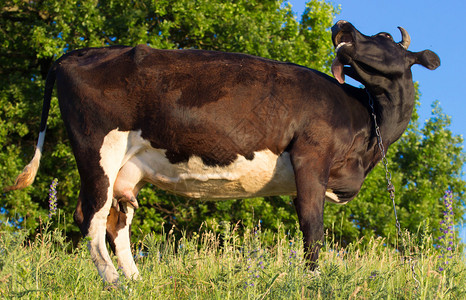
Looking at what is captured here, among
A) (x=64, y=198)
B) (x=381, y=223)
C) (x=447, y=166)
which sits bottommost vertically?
(x=64, y=198)

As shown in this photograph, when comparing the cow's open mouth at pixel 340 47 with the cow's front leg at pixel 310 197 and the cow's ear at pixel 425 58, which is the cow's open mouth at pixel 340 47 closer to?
the cow's ear at pixel 425 58

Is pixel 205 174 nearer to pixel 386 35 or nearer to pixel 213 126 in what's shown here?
pixel 213 126

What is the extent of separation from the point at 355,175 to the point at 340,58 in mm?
1221

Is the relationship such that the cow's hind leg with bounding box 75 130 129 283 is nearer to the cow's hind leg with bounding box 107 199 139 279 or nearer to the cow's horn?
the cow's hind leg with bounding box 107 199 139 279

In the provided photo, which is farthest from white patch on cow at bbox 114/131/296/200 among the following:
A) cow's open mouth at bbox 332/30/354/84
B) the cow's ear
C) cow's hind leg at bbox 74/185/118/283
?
the cow's ear

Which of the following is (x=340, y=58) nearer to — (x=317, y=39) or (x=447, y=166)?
(x=317, y=39)

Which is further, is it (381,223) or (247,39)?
(381,223)

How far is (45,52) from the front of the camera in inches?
599

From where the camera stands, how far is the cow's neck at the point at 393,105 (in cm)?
605

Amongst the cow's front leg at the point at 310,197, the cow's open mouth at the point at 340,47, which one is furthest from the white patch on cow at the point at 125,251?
the cow's open mouth at the point at 340,47

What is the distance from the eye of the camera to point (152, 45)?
15.8 m

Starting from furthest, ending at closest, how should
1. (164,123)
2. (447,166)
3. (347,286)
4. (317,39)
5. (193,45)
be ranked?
(447,166)
(317,39)
(193,45)
(164,123)
(347,286)

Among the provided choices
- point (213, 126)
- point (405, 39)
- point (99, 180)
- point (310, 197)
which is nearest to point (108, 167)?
point (99, 180)

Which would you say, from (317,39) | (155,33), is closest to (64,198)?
(155,33)
